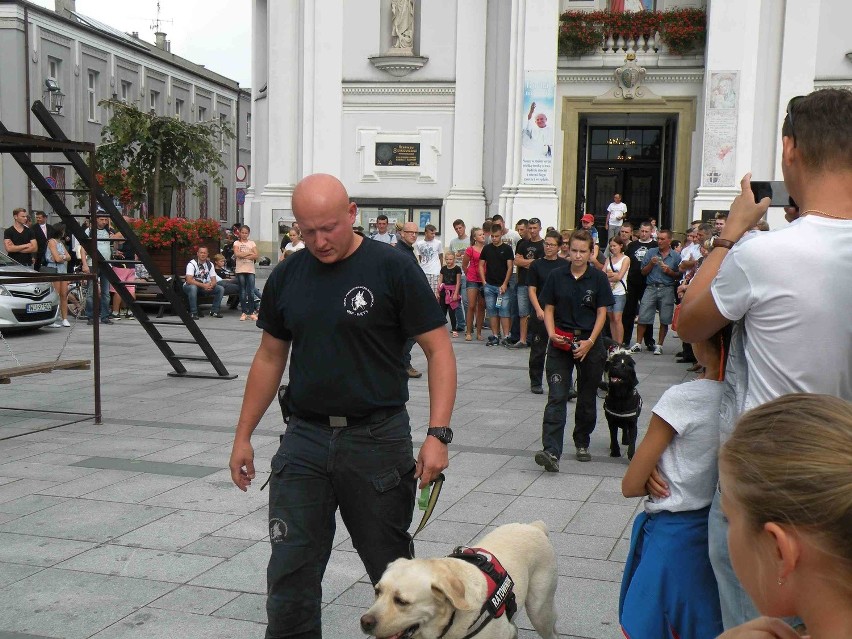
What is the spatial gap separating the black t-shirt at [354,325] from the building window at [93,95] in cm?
4288

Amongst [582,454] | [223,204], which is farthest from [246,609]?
[223,204]

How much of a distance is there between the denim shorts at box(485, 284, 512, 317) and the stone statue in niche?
1180 cm

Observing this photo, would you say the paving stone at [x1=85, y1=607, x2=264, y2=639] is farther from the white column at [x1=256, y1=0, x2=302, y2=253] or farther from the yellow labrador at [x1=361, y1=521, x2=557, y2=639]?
the white column at [x1=256, y1=0, x2=302, y2=253]

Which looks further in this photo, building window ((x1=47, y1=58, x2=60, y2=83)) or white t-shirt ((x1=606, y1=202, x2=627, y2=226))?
building window ((x1=47, y1=58, x2=60, y2=83))

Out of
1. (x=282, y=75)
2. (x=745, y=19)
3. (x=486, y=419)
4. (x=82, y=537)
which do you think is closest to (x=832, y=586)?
(x=82, y=537)

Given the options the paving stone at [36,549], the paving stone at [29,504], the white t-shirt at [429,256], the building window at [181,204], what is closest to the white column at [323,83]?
the white t-shirt at [429,256]

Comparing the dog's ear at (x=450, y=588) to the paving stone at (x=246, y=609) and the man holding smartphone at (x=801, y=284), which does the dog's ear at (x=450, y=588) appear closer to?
the man holding smartphone at (x=801, y=284)

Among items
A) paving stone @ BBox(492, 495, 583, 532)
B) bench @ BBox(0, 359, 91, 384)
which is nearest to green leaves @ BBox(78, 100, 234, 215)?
bench @ BBox(0, 359, 91, 384)

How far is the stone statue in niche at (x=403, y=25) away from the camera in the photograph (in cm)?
2552

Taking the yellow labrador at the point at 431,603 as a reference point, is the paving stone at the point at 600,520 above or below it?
below

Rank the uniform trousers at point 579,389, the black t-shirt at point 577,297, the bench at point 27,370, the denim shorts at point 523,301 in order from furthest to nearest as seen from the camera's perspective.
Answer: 1. the denim shorts at point 523,301
2. the bench at point 27,370
3. the black t-shirt at point 577,297
4. the uniform trousers at point 579,389

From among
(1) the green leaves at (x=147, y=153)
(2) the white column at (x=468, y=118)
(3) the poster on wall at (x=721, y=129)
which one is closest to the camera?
(3) the poster on wall at (x=721, y=129)

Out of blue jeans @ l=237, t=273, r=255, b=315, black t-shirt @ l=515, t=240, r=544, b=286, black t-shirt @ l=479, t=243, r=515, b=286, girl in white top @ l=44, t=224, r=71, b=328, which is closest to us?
black t-shirt @ l=515, t=240, r=544, b=286

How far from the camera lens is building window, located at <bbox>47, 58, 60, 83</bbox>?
39781mm
